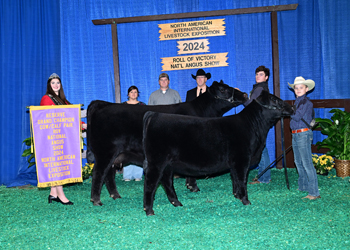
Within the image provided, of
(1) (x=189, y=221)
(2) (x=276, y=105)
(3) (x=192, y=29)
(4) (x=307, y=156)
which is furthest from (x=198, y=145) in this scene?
(3) (x=192, y=29)

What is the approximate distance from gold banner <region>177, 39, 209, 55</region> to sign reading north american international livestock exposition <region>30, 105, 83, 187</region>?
10.3ft

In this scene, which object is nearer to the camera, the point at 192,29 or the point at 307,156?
the point at 307,156

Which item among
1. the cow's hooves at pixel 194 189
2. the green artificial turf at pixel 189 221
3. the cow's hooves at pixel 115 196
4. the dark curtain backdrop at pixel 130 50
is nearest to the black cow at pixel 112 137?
the cow's hooves at pixel 115 196

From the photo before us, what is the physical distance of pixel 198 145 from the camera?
3855mm

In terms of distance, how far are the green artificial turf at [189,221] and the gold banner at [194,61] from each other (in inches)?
113

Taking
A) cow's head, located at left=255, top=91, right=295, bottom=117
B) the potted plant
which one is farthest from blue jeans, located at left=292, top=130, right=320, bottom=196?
the potted plant

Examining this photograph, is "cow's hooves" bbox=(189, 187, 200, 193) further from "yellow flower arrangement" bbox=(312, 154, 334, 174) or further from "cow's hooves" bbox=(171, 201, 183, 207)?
"yellow flower arrangement" bbox=(312, 154, 334, 174)

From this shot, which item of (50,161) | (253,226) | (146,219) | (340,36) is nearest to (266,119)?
(253,226)

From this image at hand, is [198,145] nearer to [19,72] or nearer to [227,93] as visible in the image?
[227,93]

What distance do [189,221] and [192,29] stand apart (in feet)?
14.9

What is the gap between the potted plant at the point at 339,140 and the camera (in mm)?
5750

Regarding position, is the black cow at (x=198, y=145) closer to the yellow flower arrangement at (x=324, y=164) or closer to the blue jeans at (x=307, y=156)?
the blue jeans at (x=307, y=156)

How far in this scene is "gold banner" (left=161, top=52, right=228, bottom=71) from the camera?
263 inches

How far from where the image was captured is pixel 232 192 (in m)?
4.93
